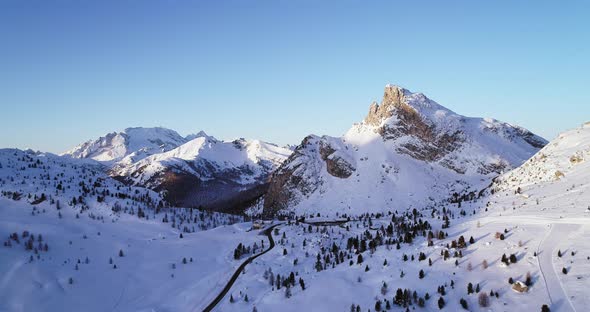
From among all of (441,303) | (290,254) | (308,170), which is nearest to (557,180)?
(290,254)

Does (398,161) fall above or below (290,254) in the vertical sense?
above

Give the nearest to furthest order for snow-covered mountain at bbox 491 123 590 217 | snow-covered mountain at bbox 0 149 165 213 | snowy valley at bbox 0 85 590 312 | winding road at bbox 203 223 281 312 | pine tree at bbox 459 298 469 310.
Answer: pine tree at bbox 459 298 469 310, snowy valley at bbox 0 85 590 312, winding road at bbox 203 223 281 312, snow-covered mountain at bbox 491 123 590 217, snow-covered mountain at bbox 0 149 165 213

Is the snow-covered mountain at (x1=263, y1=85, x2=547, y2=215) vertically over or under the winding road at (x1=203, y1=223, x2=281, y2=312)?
over

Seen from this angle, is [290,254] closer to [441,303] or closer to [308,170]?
[441,303]

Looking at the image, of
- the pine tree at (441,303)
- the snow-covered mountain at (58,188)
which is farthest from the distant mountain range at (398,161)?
the pine tree at (441,303)

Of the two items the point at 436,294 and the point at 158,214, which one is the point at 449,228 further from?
the point at 158,214

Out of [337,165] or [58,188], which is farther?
[337,165]

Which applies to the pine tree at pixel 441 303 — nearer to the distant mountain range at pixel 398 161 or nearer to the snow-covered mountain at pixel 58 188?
the snow-covered mountain at pixel 58 188

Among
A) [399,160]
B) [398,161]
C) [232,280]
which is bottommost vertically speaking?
[232,280]

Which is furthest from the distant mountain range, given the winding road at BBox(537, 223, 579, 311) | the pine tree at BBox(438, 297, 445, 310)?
the pine tree at BBox(438, 297, 445, 310)

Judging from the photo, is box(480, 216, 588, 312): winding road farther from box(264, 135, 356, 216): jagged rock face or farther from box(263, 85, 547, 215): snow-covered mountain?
box(264, 135, 356, 216): jagged rock face
